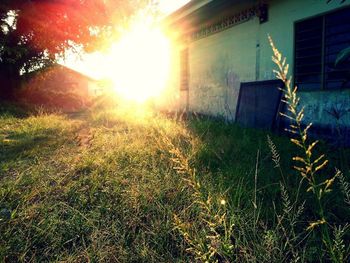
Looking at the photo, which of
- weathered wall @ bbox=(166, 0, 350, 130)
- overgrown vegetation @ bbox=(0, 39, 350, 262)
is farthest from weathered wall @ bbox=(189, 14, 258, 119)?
overgrown vegetation @ bbox=(0, 39, 350, 262)

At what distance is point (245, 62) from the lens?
7074mm

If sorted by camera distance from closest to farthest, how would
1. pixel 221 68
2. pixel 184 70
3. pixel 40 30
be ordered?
pixel 221 68 < pixel 184 70 < pixel 40 30

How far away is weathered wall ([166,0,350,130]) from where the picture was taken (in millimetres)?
5055

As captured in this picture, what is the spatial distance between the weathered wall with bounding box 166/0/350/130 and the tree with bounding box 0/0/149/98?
6440mm

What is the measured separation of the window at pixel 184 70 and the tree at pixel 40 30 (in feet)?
18.6

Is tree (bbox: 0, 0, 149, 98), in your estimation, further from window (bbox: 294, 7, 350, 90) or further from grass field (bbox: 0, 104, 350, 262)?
window (bbox: 294, 7, 350, 90)

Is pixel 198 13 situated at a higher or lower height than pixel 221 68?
higher

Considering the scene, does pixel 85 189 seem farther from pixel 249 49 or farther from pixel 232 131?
pixel 249 49

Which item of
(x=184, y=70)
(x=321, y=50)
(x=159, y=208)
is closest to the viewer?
(x=159, y=208)

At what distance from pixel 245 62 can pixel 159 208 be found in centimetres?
594

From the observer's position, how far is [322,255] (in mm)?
1512

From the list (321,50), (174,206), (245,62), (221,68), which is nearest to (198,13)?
(221,68)

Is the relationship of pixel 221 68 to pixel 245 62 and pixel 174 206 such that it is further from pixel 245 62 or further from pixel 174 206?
pixel 174 206

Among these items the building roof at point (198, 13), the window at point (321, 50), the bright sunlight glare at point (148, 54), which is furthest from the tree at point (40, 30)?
the window at point (321, 50)
